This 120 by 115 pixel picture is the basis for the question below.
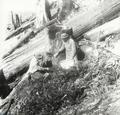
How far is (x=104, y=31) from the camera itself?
391 centimetres

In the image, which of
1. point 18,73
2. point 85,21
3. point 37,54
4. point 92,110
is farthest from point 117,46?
point 18,73

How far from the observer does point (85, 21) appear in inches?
161

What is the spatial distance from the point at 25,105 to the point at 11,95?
33 cm

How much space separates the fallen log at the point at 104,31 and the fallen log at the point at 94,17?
77 millimetres

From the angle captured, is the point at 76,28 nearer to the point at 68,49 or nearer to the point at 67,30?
the point at 67,30

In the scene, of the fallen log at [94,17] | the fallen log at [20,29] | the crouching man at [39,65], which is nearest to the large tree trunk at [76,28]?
the fallen log at [94,17]

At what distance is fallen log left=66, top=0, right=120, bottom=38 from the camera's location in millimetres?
3990

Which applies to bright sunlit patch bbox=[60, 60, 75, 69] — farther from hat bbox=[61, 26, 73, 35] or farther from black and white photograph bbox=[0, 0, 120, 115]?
hat bbox=[61, 26, 73, 35]

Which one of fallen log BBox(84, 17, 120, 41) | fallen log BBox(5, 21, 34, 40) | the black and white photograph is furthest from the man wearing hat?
fallen log BBox(5, 21, 34, 40)

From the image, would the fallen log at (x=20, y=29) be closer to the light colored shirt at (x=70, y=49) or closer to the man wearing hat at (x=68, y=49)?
the man wearing hat at (x=68, y=49)

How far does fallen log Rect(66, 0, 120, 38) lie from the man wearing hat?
0.39ft

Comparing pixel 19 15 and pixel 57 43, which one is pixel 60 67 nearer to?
pixel 57 43

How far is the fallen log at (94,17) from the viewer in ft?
→ 13.1

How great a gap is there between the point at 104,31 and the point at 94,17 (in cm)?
33
